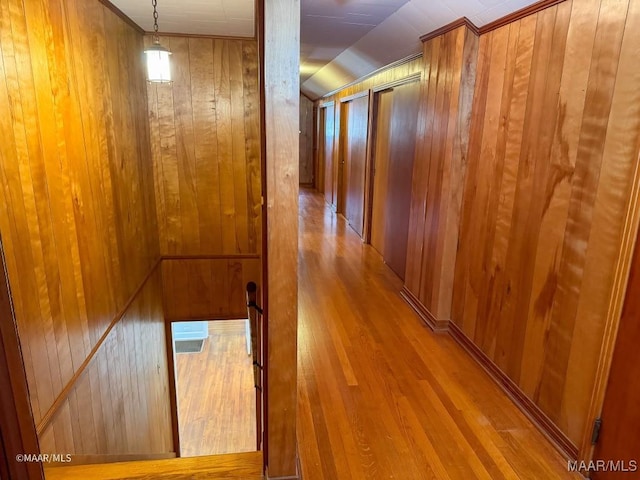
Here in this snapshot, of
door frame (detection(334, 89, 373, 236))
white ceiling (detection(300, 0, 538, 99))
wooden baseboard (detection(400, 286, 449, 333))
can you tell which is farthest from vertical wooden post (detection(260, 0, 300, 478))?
door frame (detection(334, 89, 373, 236))

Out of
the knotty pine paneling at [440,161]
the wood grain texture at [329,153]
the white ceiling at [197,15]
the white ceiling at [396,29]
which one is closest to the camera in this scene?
the white ceiling at [396,29]

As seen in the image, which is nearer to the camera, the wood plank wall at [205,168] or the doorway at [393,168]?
the wood plank wall at [205,168]

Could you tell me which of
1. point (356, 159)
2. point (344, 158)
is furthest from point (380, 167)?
point (344, 158)

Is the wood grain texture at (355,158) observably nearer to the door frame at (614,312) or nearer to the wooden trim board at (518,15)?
the wooden trim board at (518,15)

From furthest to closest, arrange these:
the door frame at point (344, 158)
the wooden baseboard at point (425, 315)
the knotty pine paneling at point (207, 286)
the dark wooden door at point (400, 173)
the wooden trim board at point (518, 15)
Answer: the door frame at point (344, 158) → the knotty pine paneling at point (207, 286) → the dark wooden door at point (400, 173) → the wooden baseboard at point (425, 315) → the wooden trim board at point (518, 15)

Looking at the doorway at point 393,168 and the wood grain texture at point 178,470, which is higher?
the doorway at point 393,168

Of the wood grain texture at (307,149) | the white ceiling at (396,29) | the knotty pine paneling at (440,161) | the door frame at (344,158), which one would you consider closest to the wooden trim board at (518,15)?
the white ceiling at (396,29)

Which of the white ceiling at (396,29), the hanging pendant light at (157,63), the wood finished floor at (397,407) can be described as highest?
the white ceiling at (396,29)

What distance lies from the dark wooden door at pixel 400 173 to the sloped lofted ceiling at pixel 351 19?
1.37ft

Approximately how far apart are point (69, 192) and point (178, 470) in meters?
1.44

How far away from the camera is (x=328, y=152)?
8.30 m

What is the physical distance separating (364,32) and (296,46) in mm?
2833

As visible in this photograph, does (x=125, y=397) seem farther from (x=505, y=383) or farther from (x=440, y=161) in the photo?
(x=440, y=161)

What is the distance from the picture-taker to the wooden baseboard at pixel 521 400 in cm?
191
